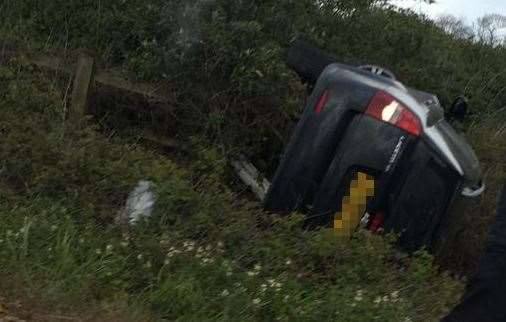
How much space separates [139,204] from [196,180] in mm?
832

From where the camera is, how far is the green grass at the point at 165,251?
4.68 metres

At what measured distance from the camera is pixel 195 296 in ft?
15.5

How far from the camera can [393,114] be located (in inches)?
228

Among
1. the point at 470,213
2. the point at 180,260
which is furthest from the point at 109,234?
the point at 470,213

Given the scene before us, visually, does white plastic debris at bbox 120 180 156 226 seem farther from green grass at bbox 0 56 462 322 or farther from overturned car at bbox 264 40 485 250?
overturned car at bbox 264 40 485 250

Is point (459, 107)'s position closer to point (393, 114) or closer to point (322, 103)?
point (393, 114)

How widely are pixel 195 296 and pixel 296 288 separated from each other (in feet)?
2.23

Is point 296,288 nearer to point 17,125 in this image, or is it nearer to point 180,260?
point 180,260

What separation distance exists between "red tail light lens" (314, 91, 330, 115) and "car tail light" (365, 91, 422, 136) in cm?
30

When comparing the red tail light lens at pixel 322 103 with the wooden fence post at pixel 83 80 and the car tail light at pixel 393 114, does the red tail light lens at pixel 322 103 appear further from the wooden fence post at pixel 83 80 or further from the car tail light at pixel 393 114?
the wooden fence post at pixel 83 80

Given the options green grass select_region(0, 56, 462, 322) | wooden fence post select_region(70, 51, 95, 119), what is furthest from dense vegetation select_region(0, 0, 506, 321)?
wooden fence post select_region(70, 51, 95, 119)

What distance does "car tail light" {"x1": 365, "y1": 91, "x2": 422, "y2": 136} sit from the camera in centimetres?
578

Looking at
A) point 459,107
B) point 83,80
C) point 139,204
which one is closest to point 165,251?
point 139,204

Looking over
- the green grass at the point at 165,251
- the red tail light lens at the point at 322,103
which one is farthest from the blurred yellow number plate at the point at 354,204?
the red tail light lens at the point at 322,103
